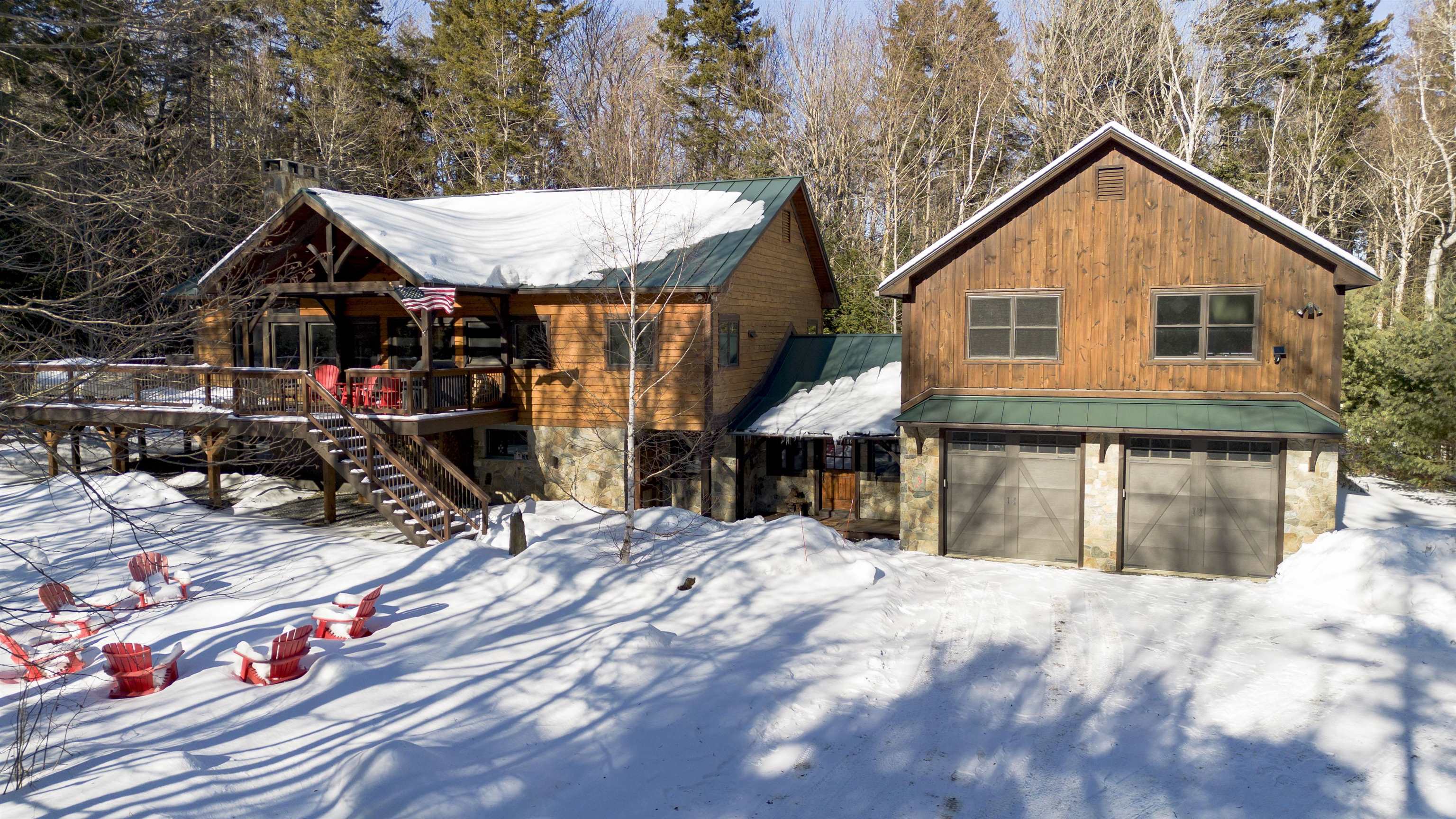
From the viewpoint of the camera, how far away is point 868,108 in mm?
38500

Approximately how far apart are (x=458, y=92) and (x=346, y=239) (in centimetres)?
2176

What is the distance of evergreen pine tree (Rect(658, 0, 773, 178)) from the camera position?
39562mm

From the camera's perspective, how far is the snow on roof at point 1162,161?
1439cm

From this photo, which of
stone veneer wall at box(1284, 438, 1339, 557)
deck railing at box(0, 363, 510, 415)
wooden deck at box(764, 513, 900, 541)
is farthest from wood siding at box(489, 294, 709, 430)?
stone veneer wall at box(1284, 438, 1339, 557)

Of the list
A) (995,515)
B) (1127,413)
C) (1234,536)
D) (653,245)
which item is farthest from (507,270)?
(1234,536)

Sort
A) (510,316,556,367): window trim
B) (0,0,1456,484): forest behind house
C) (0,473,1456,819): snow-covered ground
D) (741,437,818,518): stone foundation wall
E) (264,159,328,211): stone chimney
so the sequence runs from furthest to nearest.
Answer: (0,0,1456,484): forest behind house
(264,159,328,211): stone chimney
(741,437,818,518): stone foundation wall
(510,316,556,367): window trim
(0,473,1456,819): snow-covered ground

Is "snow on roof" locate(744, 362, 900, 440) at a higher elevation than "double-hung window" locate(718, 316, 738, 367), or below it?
below

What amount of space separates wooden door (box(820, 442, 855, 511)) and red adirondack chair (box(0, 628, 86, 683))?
Answer: 14529 millimetres

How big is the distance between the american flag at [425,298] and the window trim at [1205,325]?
13011 mm

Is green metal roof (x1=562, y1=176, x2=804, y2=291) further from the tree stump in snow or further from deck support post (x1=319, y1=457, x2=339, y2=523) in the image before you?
deck support post (x1=319, y1=457, x2=339, y2=523)

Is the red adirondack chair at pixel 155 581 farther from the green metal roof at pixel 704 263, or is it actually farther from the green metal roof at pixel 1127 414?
the green metal roof at pixel 1127 414

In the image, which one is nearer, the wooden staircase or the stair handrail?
the wooden staircase

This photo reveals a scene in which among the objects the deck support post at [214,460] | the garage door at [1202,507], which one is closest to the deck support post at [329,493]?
the deck support post at [214,460]

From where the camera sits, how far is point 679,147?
40.9 m
